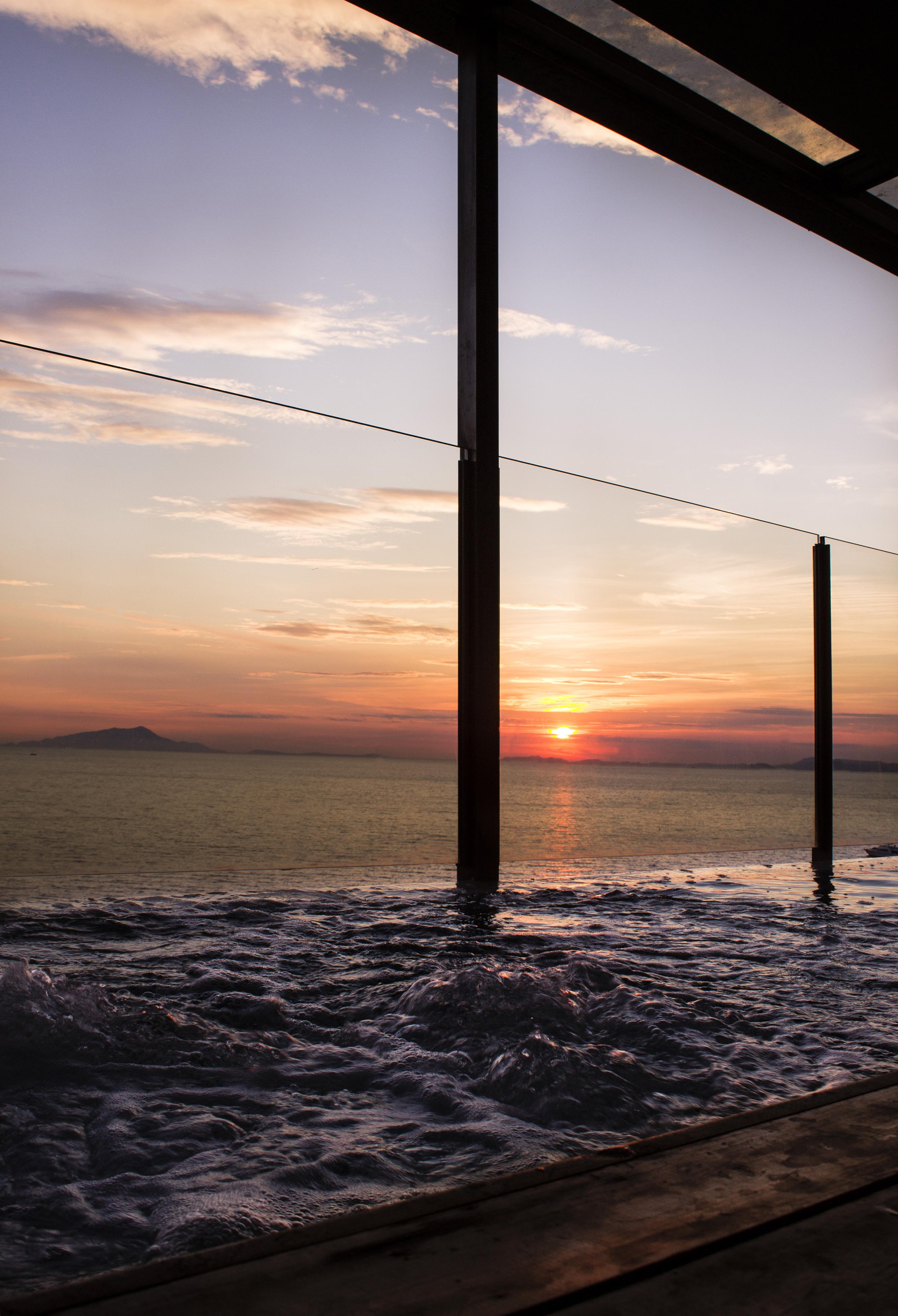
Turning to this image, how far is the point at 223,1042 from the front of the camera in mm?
1696

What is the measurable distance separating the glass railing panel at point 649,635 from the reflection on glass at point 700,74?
2106 mm

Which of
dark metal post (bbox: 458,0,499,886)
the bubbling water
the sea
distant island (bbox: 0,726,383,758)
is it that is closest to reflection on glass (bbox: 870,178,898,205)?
dark metal post (bbox: 458,0,499,886)

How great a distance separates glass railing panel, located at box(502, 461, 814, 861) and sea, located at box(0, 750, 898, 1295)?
140cm

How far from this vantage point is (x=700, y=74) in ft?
14.5

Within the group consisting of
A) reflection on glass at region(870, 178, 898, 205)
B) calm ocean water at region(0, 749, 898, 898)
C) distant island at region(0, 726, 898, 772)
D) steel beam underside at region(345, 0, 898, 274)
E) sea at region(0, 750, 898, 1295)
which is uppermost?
reflection on glass at region(870, 178, 898, 205)

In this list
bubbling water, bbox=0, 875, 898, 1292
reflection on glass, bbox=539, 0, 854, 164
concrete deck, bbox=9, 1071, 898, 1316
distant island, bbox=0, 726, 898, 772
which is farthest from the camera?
distant island, bbox=0, 726, 898, 772

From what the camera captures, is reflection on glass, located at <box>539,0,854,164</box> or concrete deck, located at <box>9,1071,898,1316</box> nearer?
concrete deck, located at <box>9,1071,898,1316</box>

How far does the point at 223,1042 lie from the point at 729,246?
5.94 m

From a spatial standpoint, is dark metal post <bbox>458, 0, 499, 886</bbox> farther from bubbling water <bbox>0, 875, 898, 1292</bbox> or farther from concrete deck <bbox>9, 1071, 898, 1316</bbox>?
concrete deck <bbox>9, 1071, 898, 1316</bbox>

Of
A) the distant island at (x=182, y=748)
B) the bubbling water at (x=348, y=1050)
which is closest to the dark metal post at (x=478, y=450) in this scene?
the bubbling water at (x=348, y=1050)

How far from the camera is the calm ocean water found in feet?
21.0

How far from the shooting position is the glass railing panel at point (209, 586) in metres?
3.99

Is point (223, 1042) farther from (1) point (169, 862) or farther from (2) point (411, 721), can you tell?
(1) point (169, 862)

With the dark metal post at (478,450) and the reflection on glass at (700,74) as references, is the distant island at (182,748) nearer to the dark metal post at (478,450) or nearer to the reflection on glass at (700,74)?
the dark metal post at (478,450)
